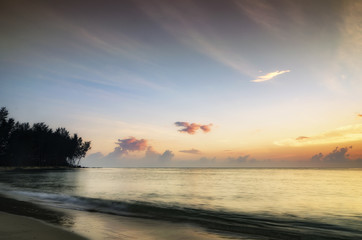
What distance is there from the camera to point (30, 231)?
31.1 ft

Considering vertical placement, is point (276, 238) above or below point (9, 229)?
below

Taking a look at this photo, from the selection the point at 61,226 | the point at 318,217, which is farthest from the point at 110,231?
the point at 318,217

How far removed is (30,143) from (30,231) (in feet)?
428

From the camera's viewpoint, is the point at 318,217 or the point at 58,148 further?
the point at 58,148

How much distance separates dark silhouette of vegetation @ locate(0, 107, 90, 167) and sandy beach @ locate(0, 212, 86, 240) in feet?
373

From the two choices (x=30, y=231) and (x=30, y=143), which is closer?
(x=30, y=231)

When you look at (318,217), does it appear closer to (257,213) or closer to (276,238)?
(257,213)

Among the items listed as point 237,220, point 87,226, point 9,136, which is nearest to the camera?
point 87,226

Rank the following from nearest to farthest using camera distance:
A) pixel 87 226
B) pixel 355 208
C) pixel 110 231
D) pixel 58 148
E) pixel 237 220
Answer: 1. pixel 110 231
2. pixel 87 226
3. pixel 237 220
4. pixel 355 208
5. pixel 58 148

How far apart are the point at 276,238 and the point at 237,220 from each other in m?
5.12

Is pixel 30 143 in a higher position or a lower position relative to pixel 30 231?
higher

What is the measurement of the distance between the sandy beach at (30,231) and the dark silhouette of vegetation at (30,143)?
114 m

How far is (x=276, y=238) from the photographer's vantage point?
1157 centimetres

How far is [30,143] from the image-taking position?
120m
